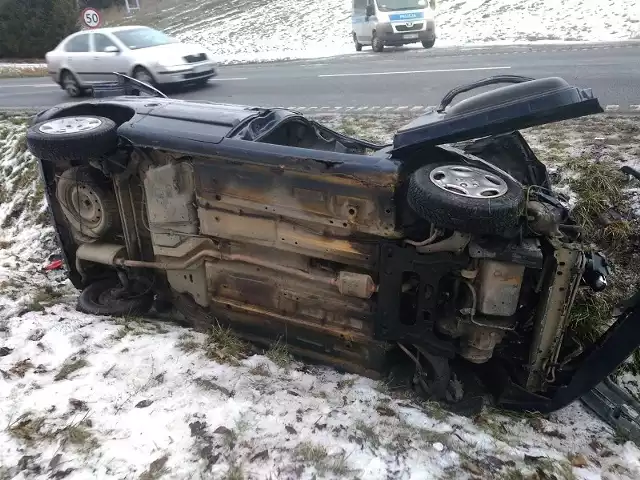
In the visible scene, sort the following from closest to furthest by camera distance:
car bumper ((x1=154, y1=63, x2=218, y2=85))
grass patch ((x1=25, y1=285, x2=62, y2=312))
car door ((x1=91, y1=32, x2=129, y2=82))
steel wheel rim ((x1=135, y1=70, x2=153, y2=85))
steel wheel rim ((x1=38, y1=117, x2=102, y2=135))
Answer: steel wheel rim ((x1=38, y1=117, x2=102, y2=135))
grass patch ((x1=25, y1=285, x2=62, y2=312))
car bumper ((x1=154, y1=63, x2=218, y2=85))
steel wheel rim ((x1=135, y1=70, x2=153, y2=85))
car door ((x1=91, y1=32, x2=129, y2=82))

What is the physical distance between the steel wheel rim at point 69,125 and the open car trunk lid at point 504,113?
221 cm

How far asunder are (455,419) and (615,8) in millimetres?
20600

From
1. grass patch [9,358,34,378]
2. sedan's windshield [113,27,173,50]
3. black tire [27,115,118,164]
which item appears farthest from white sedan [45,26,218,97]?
grass patch [9,358,34,378]

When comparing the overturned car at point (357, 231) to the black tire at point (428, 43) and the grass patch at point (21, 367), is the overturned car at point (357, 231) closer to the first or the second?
the grass patch at point (21, 367)

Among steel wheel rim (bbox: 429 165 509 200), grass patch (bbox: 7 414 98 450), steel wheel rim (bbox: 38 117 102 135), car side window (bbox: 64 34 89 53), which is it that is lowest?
grass patch (bbox: 7 414 98 450)

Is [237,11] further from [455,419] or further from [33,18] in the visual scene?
[455,419]

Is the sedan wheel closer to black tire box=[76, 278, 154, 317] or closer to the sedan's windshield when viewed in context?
the sedan's windshield

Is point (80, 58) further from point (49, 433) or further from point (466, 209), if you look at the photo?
point (466, 209)

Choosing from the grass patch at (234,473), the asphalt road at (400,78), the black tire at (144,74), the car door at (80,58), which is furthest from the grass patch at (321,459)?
the car door at (80,58)

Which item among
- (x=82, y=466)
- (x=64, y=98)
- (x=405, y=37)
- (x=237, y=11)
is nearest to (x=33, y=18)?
(x=237, y=11)

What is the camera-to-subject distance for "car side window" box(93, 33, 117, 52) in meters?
12.3

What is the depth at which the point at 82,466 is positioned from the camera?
8.77ft

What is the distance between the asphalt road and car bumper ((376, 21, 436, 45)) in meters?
0.56

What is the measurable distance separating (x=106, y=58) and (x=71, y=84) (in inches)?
55.6
